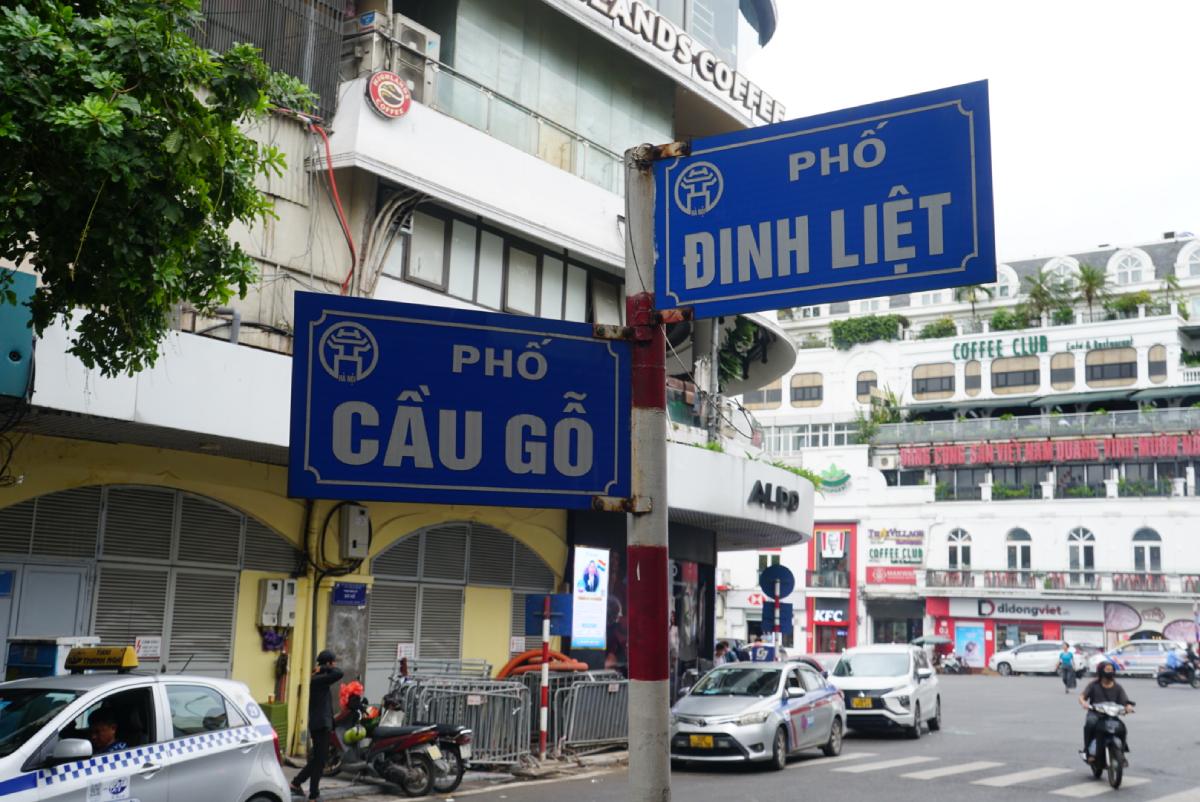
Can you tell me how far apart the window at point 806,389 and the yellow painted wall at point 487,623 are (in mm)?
58030

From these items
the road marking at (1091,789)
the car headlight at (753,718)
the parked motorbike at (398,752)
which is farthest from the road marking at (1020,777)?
the parked motorbike at (398,752)

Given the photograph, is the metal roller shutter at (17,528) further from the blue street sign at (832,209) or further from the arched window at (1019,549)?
the arched window at (1019,549)

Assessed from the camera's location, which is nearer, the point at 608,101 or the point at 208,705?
the point at 208,705

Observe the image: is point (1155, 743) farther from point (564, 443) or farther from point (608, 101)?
point (564, 443)

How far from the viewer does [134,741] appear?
29.0 ft

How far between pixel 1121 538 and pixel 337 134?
53870mm

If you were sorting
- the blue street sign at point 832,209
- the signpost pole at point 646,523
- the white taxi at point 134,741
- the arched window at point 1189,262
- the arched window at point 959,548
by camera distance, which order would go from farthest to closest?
the arched window at point 1189,262
the arched window at point 959,548
the white taxi at point 134,741
the signpost pole at point 646,523
the blue street sign at point 832,209

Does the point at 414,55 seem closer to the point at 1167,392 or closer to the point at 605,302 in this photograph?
the point at 605,302

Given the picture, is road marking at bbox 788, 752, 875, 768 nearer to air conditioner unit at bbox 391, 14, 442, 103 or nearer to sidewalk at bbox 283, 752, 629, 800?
sidewalk at bbox 283, 752, 629, 800

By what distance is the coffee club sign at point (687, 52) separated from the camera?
808 inches

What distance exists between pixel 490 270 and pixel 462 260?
1.97ft

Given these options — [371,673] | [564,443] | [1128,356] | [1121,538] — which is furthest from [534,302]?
[1128,356]

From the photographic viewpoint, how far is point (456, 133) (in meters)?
17.5

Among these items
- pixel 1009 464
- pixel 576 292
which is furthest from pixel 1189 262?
pixel 576 292
